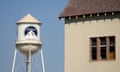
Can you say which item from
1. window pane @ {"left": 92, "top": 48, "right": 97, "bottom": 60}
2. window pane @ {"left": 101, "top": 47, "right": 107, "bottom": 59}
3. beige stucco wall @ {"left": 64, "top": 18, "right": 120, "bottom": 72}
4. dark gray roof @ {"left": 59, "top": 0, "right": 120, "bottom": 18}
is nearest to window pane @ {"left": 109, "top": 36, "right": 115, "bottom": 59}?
beige stucco wall @ {"left": 64, "top": 18, "right": 120, "bottom": 72}

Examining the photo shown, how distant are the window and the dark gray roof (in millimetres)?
2376

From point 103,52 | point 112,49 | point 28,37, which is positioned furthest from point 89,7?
point 28,37

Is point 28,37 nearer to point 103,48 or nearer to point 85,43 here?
point 85,43

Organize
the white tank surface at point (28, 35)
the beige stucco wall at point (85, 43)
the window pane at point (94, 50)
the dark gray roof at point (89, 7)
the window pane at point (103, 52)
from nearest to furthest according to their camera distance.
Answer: the beige stucco wall at point (85, 43)
the window pane at point (103, 52)
the dark gray roof at point (89, 7)
the window pane at point (94, 50)
the white tank surface at point (28, 35)

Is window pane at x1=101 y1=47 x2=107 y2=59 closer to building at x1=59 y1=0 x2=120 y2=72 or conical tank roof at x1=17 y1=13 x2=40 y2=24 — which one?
building at x1=59 y1=0 x2=120 y2=72

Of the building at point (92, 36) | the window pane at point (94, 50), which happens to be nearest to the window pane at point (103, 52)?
the building at point (92, 36)

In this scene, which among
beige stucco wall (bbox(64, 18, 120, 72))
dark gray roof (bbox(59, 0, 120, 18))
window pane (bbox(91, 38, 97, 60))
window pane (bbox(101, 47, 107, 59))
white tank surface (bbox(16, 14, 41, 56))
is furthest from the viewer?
white tank surface (bbox(16, 14, 41, 56))

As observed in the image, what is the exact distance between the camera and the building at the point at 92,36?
40.7 metres

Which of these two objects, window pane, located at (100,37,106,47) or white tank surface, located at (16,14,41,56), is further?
white tank surface, located at (16,14,41,56)

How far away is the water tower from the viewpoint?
148 feet

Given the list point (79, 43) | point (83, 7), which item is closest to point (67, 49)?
point (79, 43)

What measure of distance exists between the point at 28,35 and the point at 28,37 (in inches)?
10.4

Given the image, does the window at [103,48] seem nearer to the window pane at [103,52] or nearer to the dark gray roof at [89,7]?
the window pane at [103,52]

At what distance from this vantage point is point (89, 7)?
42.8m
